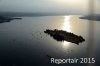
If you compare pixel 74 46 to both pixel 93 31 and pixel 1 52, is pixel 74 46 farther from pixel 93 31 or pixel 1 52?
pixel 1 52

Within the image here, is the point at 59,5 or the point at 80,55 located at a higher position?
the point at 59,5

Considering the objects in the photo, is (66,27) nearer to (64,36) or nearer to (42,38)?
(64,36)

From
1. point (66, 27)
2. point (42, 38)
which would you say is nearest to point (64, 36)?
point (66, 27)

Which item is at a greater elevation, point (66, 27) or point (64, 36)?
point (66, 27)

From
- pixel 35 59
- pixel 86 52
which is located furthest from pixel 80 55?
pixel 35 59
